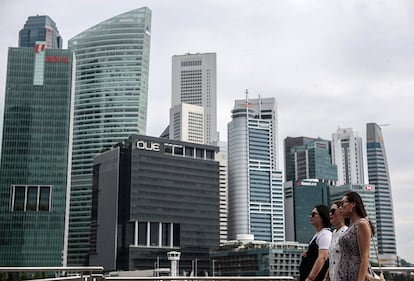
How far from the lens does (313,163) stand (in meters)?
185

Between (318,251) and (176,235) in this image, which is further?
(176,235)

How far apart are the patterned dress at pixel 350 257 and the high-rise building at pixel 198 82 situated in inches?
7165

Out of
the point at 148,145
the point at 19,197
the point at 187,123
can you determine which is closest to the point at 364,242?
the point at 148,145

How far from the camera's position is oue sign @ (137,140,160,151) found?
97.7m

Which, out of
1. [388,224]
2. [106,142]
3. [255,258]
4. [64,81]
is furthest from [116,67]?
[388,224]

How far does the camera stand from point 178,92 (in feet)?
639

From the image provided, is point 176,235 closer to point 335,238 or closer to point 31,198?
point 31,198

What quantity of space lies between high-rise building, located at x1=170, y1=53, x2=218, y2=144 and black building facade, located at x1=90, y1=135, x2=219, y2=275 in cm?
8478

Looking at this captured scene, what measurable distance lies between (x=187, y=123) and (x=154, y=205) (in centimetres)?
7638

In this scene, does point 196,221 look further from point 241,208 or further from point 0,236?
point 241,208

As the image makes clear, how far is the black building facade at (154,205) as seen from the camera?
94688 millimetres

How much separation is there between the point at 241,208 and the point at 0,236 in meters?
64.2

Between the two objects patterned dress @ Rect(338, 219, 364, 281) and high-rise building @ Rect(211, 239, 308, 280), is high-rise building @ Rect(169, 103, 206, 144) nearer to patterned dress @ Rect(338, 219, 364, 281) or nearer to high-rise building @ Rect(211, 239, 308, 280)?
high-rise building @ Rect(211, 239, 308, 280)

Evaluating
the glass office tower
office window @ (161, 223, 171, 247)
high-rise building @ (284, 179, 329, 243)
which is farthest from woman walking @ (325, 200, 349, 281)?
high-rise building @ (284, 179, 329, 243)
